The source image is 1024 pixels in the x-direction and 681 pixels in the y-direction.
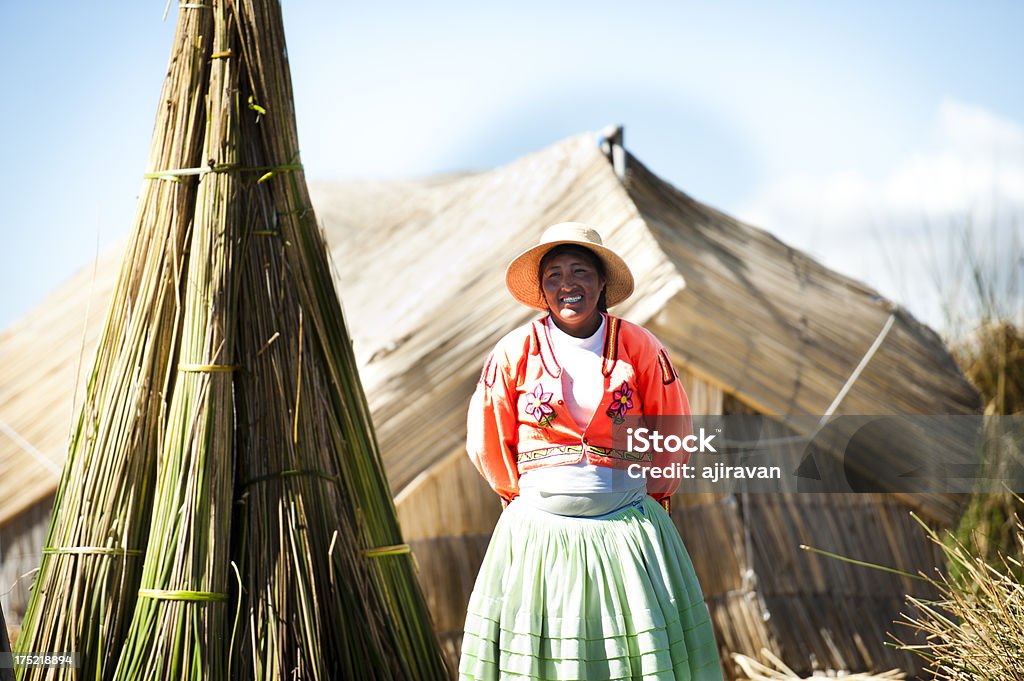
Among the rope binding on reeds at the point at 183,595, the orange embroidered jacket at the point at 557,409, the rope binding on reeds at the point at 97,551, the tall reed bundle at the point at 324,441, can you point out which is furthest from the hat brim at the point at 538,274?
the rope binding on reeds at the point at 97,551

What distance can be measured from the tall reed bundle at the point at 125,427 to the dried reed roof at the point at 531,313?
1.18m

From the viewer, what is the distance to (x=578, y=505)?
259 centimetres

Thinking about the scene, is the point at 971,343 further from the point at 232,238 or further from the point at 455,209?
the point at 232,238

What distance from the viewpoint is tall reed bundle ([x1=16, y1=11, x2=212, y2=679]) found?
8.86 ft

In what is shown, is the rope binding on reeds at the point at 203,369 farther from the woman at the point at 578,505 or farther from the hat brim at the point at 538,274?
the hat brim at the point at 538,274

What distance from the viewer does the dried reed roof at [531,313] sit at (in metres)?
3.86

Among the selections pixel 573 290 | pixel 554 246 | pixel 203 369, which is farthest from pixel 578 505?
pixel 203 369

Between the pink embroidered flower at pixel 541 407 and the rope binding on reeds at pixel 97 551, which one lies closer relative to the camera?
the pink embroidered flower at pixel 541 407

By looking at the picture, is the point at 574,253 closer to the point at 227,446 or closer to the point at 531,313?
the point at 227,446

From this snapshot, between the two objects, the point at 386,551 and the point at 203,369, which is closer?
the point at 203,369

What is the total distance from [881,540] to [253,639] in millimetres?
2427

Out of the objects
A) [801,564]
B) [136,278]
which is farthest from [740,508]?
[136,278]

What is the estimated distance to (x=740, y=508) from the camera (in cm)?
386

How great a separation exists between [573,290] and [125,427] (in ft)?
3.98
